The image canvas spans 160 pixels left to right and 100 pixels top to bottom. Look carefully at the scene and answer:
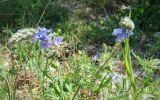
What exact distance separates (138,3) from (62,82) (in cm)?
215

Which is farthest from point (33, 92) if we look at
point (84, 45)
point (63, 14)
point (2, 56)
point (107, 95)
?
point (63, 14)

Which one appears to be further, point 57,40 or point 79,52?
point 79,52

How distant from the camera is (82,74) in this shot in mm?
2328

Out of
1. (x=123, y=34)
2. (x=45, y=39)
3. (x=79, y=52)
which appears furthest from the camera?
(x=79, y=52)

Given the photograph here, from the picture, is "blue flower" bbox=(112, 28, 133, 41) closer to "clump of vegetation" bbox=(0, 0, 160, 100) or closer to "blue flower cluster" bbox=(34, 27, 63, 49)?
"clump of vegetation" bbox=(0, 0, 160, 100)

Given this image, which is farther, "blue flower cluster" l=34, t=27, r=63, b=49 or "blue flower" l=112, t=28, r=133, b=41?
"blue flower cluster" l=34, t=27, r=63, b=49

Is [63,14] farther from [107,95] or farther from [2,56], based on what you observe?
[107,95]

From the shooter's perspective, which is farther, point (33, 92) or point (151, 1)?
point (151, 1)

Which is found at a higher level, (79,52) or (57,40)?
(57,40)

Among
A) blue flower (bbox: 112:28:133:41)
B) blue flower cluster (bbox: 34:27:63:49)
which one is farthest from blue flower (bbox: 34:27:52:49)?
blue flower (bbox: 112:28:133:41)

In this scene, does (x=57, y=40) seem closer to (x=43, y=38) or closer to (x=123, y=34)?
(x=43, y=38)

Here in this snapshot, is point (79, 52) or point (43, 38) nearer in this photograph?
point (43, 38)

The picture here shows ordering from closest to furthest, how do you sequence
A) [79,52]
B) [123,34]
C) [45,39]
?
[123,34] → [45,39] → [79,52]

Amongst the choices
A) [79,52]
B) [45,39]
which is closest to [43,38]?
[45,39]
